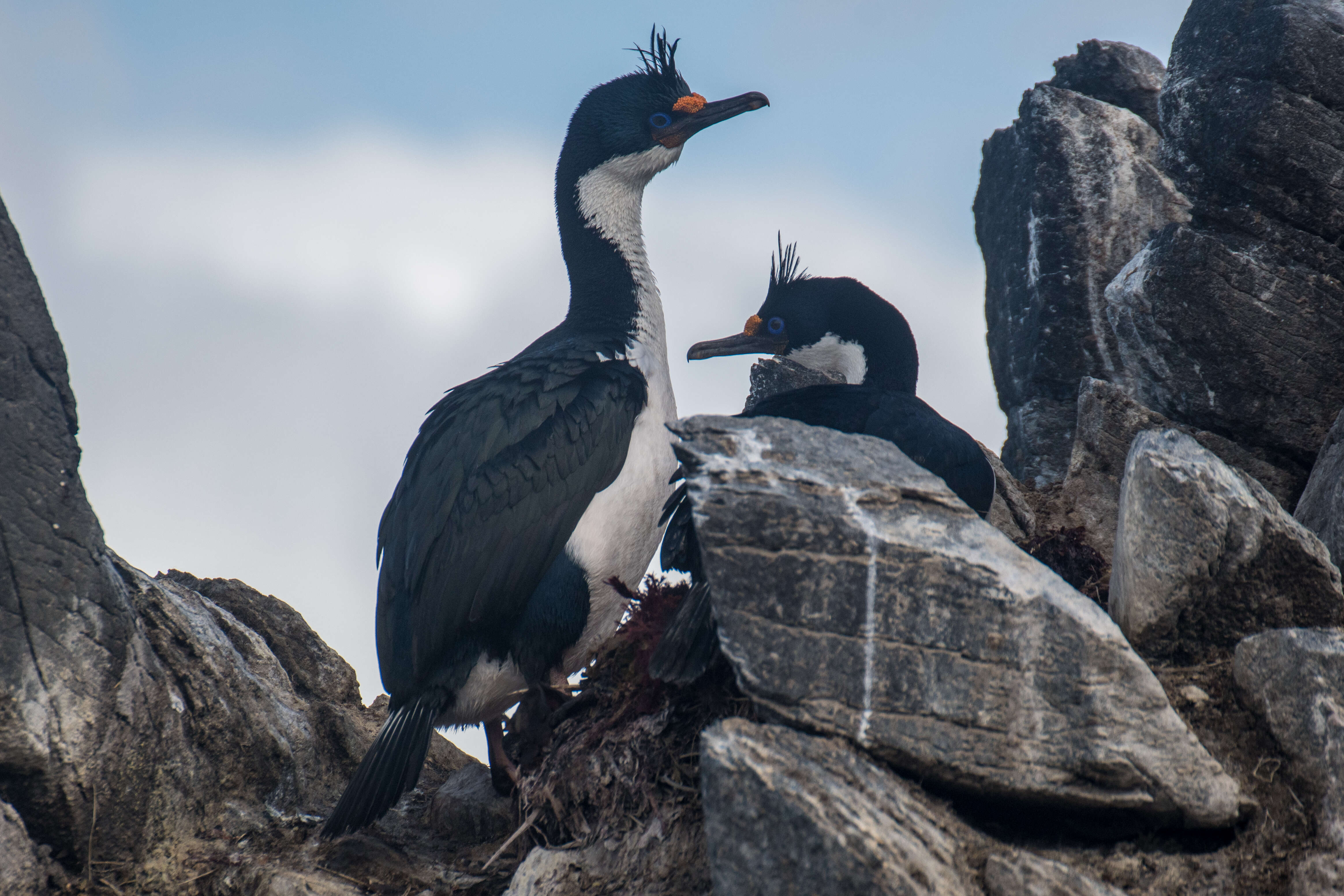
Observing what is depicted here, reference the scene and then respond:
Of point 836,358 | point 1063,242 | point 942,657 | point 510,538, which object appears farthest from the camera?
point 1063,242

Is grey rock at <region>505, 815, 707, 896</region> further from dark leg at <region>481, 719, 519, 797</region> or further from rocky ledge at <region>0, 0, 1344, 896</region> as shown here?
dark leg at <region>481, 719, 519, 797</region>

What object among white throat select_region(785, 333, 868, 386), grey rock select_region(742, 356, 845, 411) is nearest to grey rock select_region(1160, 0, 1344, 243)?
white throat select_region(785, 333, 868, 386)

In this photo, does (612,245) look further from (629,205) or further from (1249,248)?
(1249,248)

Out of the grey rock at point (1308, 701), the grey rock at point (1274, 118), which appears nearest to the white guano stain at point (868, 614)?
the grey rock at point (1308, 701)

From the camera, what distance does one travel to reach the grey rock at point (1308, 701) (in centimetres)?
311

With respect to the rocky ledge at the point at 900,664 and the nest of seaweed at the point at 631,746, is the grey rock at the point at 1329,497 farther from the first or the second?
the nest of seaweed at the point at 631,746

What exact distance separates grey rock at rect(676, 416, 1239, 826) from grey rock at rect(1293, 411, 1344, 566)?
1528 mm

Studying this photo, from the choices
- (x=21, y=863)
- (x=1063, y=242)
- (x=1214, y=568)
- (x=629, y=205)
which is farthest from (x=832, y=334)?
(x=21, y=863)

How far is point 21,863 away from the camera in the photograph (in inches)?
157

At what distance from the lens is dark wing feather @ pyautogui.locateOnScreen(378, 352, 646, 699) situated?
4.71 m

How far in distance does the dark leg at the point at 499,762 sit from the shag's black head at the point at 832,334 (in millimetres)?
2604

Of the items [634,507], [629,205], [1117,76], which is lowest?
[634,507]

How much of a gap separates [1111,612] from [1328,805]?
3.34ft

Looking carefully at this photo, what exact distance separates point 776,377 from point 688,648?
4.42 m
